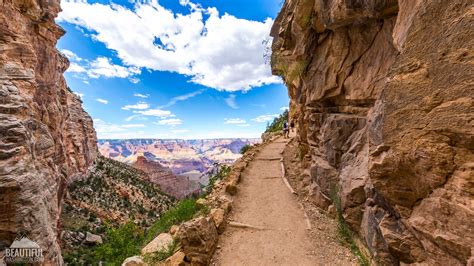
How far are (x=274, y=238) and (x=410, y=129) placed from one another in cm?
564

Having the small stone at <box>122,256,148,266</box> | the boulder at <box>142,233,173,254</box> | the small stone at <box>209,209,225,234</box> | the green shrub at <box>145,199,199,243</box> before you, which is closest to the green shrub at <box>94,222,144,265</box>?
the green shrub at <box>145,199,199,243</box>

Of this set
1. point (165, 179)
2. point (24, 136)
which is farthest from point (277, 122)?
point (165, 179)

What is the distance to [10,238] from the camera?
21.5 meters

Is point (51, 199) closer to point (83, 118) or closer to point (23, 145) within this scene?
point (23, 145)

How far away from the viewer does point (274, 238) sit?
8094 mm

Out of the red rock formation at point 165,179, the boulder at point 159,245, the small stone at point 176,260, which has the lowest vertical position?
the red rock formation at point 165,179

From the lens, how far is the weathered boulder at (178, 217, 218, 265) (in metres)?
6.78

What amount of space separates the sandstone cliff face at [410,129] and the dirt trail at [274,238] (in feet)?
4.16

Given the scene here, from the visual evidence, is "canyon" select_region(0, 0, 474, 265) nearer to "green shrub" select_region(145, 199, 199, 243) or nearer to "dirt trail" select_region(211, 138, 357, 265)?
"dirt trail" select_region(211, 138, 357, 265)

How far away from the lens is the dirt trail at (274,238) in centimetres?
704

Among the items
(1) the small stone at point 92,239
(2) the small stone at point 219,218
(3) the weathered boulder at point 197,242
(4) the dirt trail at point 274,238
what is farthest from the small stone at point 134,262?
(1) the small stone at point 92,239

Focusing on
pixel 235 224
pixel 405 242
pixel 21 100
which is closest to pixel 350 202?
pixel 405 242

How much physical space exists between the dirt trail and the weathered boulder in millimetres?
451

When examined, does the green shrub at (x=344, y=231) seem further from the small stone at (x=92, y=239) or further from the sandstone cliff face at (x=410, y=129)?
the small stone at (x=92, y=239)
